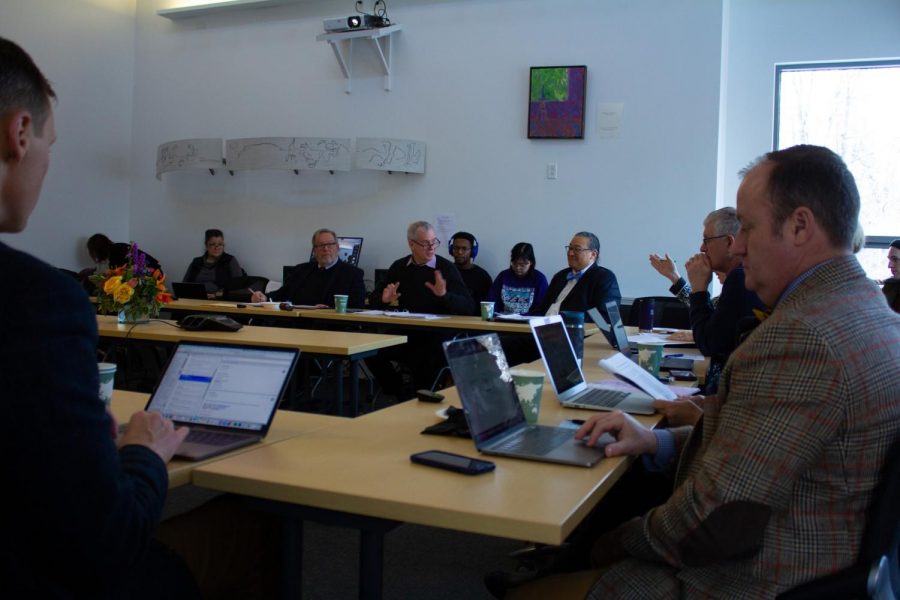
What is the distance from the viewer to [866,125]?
249 inches

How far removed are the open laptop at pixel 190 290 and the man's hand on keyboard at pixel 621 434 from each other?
16.4 feet

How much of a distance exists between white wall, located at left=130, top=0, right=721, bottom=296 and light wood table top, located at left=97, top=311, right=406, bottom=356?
340cm

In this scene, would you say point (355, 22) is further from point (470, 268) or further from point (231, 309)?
point (231, 309)

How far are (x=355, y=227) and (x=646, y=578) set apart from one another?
21.6ft

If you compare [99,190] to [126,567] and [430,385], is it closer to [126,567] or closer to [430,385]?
[430,385]

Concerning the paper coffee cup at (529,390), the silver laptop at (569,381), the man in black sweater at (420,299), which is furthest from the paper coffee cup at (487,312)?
the paper coffee cup at (529,390)

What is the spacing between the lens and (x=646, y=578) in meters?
1.33

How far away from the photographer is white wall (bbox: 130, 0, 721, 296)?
6588mm

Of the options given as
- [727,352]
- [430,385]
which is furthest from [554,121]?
[727,352]

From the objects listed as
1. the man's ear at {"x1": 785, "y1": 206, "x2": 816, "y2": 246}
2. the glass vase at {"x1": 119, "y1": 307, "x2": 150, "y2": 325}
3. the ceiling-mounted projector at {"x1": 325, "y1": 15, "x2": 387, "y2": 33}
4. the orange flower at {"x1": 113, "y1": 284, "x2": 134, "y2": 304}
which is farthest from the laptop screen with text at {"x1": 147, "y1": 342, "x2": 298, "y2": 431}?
the ceiling-mounted projector at {"x1": 325, "y1": 15, "x2": 387, "y2": 33}

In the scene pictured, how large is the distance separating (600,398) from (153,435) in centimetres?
129

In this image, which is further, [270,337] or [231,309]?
[231,309]

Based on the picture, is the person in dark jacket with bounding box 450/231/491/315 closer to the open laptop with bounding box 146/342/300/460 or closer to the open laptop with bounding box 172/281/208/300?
the open laptop with bounding box 172/281/208/300

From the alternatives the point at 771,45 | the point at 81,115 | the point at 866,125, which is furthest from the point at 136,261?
the point at 866,125
